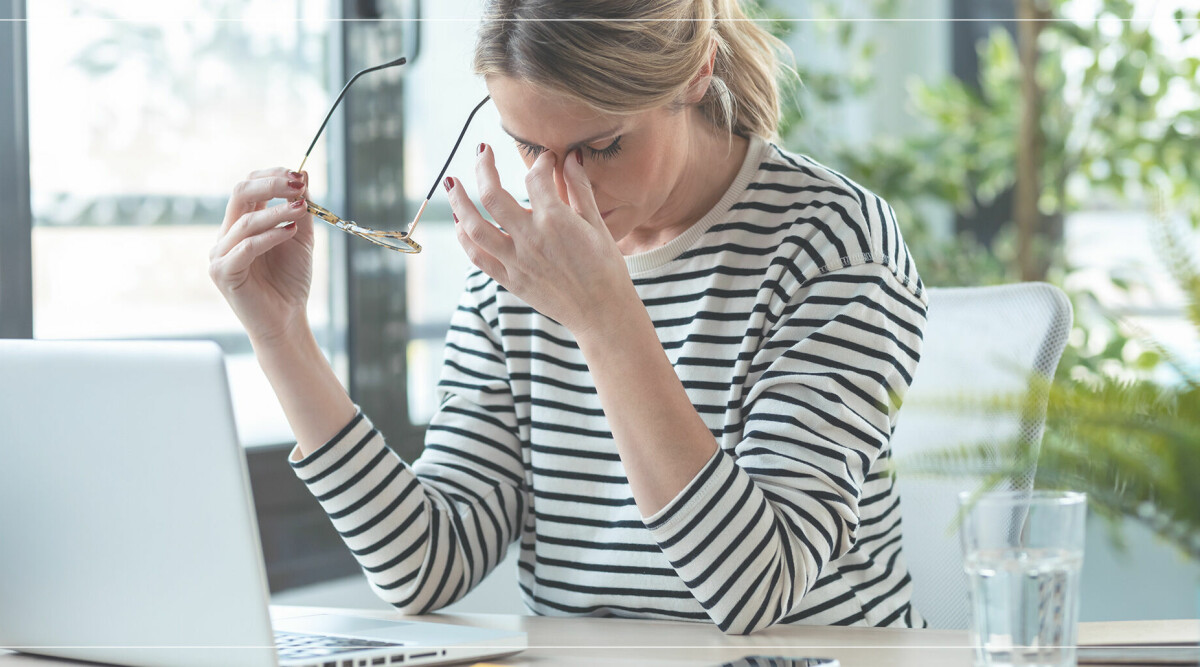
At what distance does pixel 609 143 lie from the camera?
0.83 m

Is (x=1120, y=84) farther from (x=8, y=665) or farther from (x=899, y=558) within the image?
(x=8, y=665)

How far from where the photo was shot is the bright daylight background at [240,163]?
45.0 inches

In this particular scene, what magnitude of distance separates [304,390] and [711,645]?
372mm

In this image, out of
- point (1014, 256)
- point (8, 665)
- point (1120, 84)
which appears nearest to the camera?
point (8, 665)

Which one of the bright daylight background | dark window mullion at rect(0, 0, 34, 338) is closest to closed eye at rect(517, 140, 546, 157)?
the bright daylight background

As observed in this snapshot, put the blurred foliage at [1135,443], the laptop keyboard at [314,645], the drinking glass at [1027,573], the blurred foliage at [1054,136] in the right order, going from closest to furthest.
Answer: the blurred foliage at [1135,443]
the drinking glass at [1027,573]
the laptop keyboard at [314,645]
the blurred foliage at [1054,136]

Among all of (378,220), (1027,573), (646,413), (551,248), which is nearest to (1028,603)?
(1027,573)

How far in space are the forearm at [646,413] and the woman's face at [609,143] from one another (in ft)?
0.47

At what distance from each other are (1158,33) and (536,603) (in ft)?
4.80

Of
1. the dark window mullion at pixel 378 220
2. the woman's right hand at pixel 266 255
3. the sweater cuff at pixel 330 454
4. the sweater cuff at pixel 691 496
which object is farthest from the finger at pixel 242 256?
the dark window mullion at pixel 378 220

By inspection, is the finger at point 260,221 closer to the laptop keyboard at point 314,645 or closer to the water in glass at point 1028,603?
the laptop keyboard at point 314,645

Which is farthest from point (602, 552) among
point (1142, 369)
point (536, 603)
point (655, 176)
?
point (1142, 369)

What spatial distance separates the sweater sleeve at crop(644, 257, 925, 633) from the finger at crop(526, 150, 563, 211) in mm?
205

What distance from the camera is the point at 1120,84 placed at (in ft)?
5.84
